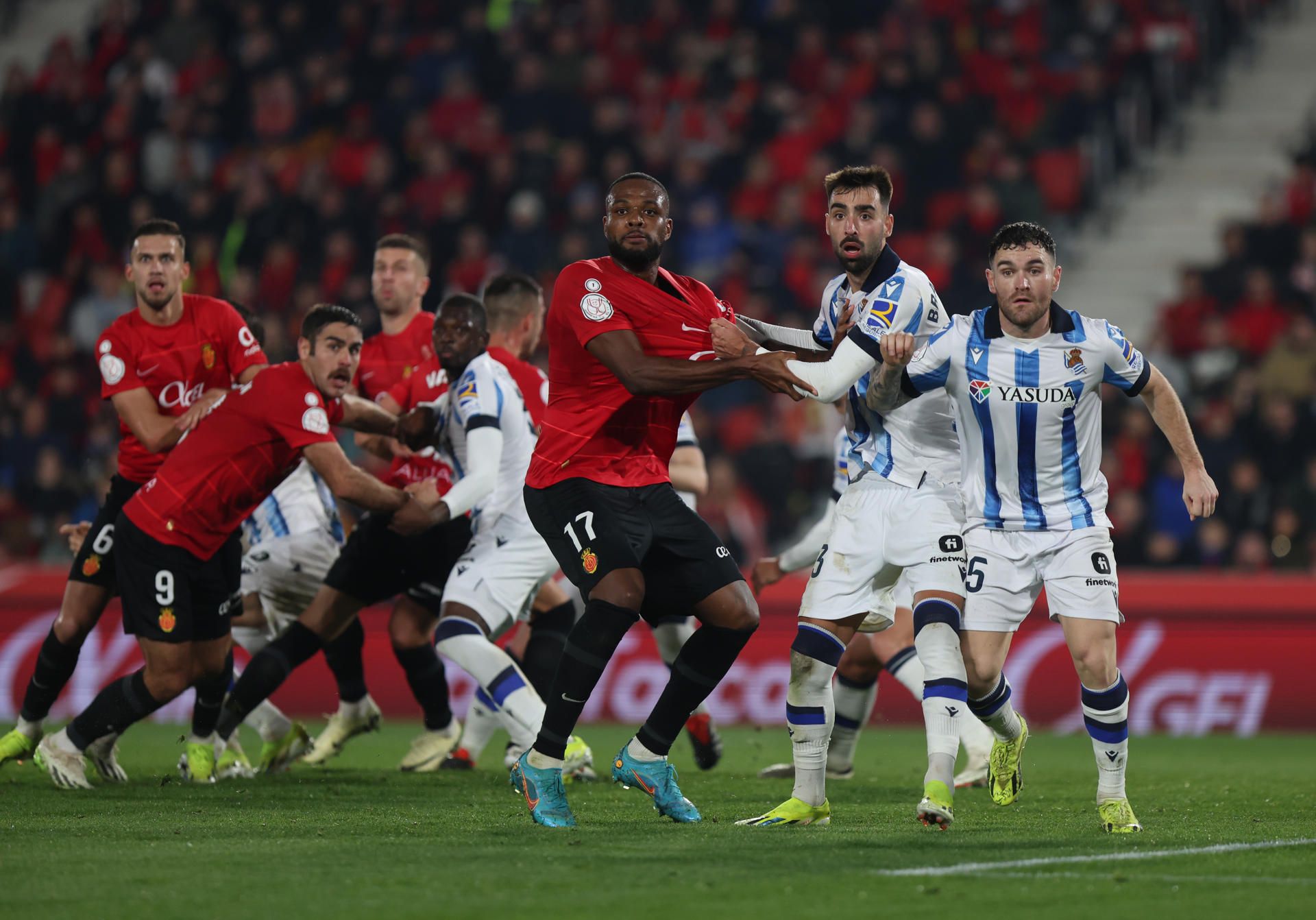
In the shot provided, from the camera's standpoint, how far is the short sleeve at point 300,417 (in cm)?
814

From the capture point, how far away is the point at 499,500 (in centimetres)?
906

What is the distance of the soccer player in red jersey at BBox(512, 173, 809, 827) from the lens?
21.2 ft

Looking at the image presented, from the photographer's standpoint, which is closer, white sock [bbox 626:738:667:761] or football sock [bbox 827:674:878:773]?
white sock [bbox 626:738:667:761]

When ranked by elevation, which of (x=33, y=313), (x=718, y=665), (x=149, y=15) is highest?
(x=149, y=15)

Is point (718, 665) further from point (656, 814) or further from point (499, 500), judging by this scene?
point (499, 500)

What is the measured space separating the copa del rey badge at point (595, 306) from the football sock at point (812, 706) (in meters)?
1.49

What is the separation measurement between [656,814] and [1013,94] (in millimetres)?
13315

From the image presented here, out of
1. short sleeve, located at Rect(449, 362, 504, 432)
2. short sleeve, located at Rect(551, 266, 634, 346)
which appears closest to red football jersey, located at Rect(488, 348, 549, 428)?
short sleeve, located at Rect(449, 362, 504, 432)

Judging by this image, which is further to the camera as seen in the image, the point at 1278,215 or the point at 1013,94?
the point at 1013,94

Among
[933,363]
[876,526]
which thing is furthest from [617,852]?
[933,363]

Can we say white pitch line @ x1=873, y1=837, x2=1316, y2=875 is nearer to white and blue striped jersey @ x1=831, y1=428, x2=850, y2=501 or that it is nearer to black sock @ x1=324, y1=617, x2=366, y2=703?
white and blue striped jersey @ x1=831, y1=428, x2=850, y2=501

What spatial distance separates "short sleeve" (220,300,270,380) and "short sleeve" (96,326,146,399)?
1.60 ft

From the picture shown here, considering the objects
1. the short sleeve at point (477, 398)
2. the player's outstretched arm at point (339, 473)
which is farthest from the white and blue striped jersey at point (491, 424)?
the player's outstretched arm at point (339, 473)

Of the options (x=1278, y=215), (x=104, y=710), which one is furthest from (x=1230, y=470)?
(x=104, y=710)
